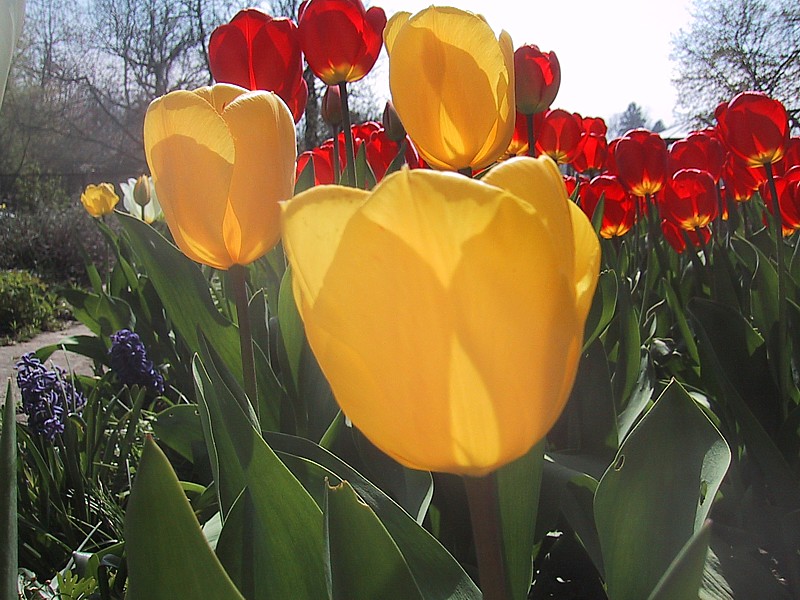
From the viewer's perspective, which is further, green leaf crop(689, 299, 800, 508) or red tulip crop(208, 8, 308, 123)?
green leaf crop(689, 299, 800, 508)

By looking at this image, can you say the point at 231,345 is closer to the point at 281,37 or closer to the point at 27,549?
the point at 281,37

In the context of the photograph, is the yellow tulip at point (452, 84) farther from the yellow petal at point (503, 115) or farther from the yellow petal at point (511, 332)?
the yellow petal at point (511, 332)

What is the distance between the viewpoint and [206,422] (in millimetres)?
571

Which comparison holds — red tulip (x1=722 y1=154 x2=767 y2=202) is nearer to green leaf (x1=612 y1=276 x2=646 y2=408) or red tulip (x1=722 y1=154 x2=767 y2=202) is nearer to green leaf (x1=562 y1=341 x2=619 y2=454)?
green leaf (x1=612 y1=276 x2=646 y2=408)

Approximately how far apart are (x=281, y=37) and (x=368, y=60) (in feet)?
0.62

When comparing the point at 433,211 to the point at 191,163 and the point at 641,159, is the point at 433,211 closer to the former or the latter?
the point at 191,163

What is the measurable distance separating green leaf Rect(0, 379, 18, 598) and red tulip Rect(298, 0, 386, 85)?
734 millimetres

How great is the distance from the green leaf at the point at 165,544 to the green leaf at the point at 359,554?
6 centimetres

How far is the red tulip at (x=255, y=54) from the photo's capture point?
0.93 metres

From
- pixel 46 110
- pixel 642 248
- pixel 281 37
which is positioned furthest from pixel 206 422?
pixel 46 110

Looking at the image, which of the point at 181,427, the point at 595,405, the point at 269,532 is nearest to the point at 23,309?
the point at 181,427

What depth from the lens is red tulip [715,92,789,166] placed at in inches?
56.0

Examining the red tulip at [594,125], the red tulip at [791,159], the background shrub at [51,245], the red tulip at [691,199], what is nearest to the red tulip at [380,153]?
the red tulip at [691,199]

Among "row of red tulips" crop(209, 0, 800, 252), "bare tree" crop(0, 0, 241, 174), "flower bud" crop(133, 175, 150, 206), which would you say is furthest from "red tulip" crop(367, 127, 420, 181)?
"bare tree" crop(0, 0, 241, 174)
